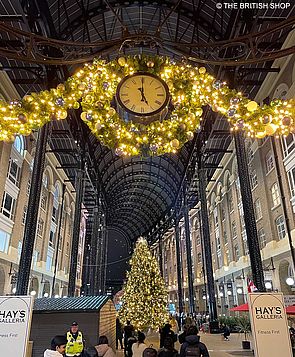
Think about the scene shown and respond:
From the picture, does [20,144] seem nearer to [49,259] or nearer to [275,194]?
[49,259]

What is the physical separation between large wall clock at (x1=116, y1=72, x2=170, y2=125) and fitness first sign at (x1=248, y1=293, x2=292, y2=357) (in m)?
2.93

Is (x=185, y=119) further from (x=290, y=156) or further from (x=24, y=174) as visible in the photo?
(x=24, y=174)

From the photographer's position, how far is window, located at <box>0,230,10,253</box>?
21119 mm

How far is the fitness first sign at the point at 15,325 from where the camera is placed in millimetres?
3305

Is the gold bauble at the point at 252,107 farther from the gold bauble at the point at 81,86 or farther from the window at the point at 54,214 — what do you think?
the window at the point at 54,214

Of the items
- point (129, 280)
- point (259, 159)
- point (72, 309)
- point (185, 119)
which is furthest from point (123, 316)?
point (185, 119)

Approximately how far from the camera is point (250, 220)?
1157 centimetres

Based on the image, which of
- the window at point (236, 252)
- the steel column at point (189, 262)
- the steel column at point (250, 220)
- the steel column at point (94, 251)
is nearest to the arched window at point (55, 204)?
the steel column at point (94, 251)

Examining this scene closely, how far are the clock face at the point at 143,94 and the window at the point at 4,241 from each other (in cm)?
1992

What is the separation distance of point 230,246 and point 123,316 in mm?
16641

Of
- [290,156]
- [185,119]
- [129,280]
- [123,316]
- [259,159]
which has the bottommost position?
[123,316]

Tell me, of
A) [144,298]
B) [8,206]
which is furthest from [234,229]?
[8,206]

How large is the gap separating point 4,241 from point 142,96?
20.7 metres

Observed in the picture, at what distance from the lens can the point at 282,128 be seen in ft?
14.5
